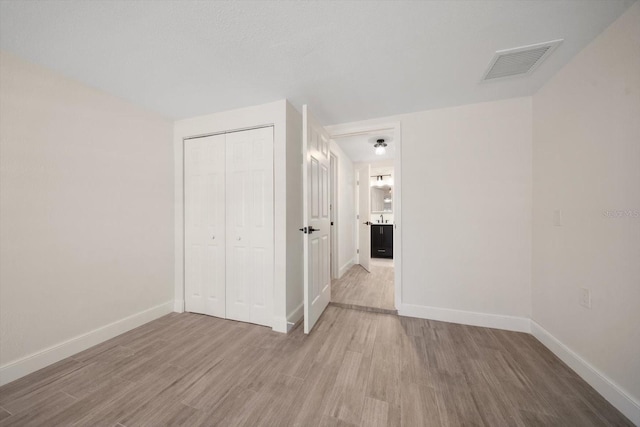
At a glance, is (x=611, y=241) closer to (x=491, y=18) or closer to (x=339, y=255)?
(x=491, y=18)

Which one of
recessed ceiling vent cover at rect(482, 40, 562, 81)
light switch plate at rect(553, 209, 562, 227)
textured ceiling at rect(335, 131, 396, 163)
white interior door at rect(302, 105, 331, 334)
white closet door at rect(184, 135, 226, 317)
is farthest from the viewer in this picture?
textured ceiling at rect(335, 131, 396, 163)

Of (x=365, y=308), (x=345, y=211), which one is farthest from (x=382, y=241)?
(x=365, y=308)

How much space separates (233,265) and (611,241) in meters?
3.06

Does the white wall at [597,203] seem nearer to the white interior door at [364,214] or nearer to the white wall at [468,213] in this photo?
the white wall at [468,213]

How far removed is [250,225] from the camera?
2379 millimetres

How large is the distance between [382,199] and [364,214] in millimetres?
1699

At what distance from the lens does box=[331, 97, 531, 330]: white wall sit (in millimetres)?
2203

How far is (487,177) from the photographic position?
229 cm

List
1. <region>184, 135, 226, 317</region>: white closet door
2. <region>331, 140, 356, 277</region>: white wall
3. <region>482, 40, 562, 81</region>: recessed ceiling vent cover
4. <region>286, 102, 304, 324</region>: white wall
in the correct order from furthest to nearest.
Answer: <region>331, 140, 356, 277</region>: white wall < <region>184, 135, 226, 317</region>: white closet door < <region>286, 102, 304, 324</region>: white wall < <region>482, 40, 562, 81</region>: recessed ceiling vent cover

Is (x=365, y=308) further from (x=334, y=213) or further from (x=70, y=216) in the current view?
(x=70, y=216)

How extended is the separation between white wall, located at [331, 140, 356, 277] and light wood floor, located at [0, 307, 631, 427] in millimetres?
2142

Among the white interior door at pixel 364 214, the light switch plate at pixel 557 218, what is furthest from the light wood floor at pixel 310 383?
the white interior door at pixel 364 214

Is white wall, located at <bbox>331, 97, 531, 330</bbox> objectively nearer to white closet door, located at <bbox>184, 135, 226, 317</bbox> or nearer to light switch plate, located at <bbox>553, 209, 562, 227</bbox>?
light switch plate, located at <bbox>553, 209, 562, 227</bbox>

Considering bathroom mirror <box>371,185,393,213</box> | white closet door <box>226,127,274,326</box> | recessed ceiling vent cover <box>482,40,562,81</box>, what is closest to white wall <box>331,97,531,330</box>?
recessed ceiling vent cover <box>482,40,562,81</box>
